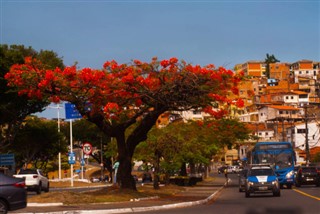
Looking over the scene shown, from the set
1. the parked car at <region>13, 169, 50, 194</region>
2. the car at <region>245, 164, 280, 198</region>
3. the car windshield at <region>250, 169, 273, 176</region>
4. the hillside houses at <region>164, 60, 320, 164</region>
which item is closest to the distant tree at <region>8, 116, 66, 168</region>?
the parked car at <region>13, 169, 50, 194</region>

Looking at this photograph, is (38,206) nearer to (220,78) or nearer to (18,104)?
(220,78)

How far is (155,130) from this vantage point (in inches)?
1778

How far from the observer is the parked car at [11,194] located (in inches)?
689

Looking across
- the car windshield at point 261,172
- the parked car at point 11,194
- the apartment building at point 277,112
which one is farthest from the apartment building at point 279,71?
the parked car at point 11,194

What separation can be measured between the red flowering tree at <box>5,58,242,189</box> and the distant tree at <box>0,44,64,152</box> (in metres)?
15.9

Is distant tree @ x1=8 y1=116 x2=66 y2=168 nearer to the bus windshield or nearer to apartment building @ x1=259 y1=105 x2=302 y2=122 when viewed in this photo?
the bus windshield

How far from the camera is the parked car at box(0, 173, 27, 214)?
1750 centimetres

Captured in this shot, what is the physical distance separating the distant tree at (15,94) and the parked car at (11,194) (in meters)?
24.5

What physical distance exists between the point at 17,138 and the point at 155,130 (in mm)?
18295

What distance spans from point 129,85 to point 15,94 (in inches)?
793

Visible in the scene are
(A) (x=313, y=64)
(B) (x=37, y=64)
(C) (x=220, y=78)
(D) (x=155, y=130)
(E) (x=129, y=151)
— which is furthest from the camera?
(A) (x=313, y=64)

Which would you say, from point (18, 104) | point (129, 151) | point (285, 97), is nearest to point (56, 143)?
point (18, 104)

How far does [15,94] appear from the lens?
43938 mm

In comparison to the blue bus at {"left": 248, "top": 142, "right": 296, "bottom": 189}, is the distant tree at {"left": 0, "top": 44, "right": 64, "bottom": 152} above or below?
above
